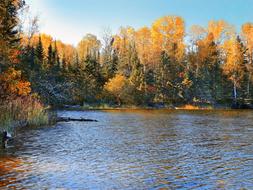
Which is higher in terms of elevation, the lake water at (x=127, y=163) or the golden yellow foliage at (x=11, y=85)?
the golden yellow foliage at (x=11, y=85)

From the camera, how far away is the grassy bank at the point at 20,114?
22.0 meters

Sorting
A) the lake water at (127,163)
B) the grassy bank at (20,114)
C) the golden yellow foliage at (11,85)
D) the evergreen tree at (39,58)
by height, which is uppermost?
the evergreen tree at (39,58)

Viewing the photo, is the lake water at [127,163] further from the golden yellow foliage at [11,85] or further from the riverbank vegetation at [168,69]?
the riverbank vegetation at [168,69]

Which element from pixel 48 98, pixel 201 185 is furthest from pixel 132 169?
pixel 48 98

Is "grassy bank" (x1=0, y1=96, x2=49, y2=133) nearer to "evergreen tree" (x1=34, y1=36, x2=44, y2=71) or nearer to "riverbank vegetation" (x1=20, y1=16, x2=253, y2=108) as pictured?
"evergreen tree" (x1=34, y1=36, x2=44, y2=71)

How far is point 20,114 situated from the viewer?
2589 cm

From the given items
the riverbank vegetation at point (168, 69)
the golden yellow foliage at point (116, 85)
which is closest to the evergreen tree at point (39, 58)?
the riverbank vegetation at point (168, 69)

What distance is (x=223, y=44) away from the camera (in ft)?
265

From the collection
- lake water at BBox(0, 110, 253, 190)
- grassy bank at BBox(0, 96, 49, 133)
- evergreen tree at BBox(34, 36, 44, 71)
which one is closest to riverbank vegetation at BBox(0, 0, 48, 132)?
grassy bank at BBox(0, 96, 49, 133)

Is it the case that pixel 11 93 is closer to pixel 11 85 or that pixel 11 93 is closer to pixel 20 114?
pixel 11 85

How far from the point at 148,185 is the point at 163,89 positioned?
208ft

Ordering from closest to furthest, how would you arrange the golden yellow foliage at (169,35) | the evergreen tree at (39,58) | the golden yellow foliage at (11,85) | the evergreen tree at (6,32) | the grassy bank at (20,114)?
1. the grassy bank at (20,114)
2. the evergreen tree at (6,32)
3. the golden yellow foliage at (11,85)
4. the evergreen tree at (39,58)
5. the golden yellow foliage at (169,35)

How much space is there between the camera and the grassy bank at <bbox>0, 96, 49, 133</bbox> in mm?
21997

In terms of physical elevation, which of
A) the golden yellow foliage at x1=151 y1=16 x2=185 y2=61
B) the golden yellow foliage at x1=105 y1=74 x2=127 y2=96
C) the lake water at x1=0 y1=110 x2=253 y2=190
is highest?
the golden yellow foliage at x1=151 y1=16 x2=185 y2=61
